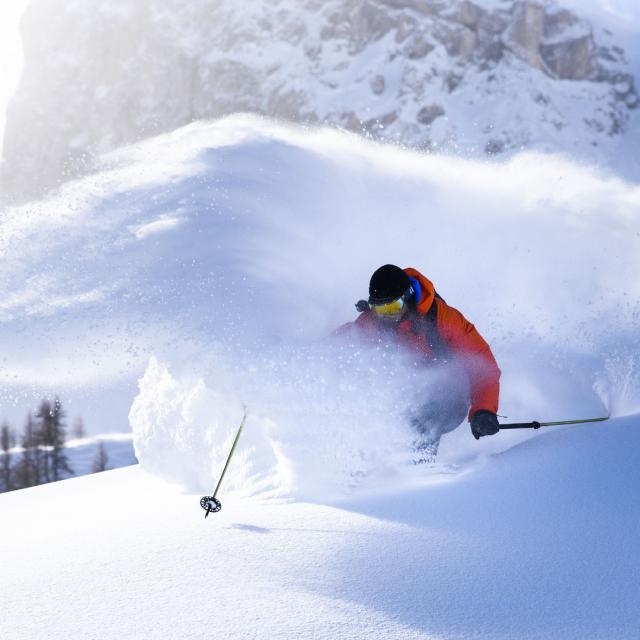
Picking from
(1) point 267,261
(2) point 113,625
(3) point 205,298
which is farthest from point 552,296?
(2) point 113,625

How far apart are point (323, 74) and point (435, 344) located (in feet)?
267

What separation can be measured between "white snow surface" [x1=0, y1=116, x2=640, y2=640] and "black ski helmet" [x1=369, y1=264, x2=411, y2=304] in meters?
0.31

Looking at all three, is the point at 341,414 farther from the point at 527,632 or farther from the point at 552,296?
the point at 552,296

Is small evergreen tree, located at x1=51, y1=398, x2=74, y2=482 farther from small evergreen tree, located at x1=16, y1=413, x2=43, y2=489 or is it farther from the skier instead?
the skier

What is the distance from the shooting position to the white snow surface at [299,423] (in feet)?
6.01

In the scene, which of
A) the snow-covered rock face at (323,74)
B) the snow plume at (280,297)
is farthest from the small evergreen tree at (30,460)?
the snow-covered rock face at (323,74)

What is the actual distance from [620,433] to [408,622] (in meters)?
1.81

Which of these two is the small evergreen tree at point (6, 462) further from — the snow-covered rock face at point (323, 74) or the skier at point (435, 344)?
the snow-covered rock face at point (323, 74)

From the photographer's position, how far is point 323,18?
8462cm

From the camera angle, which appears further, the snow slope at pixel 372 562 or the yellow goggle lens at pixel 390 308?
the yellow goggle lens at pixel 390 308

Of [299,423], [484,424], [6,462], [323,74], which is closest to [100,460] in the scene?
[6,462]

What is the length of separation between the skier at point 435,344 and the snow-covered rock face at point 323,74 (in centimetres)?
6818

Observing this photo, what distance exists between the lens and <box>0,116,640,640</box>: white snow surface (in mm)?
1831

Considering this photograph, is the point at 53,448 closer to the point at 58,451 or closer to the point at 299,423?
the point at 58,451
